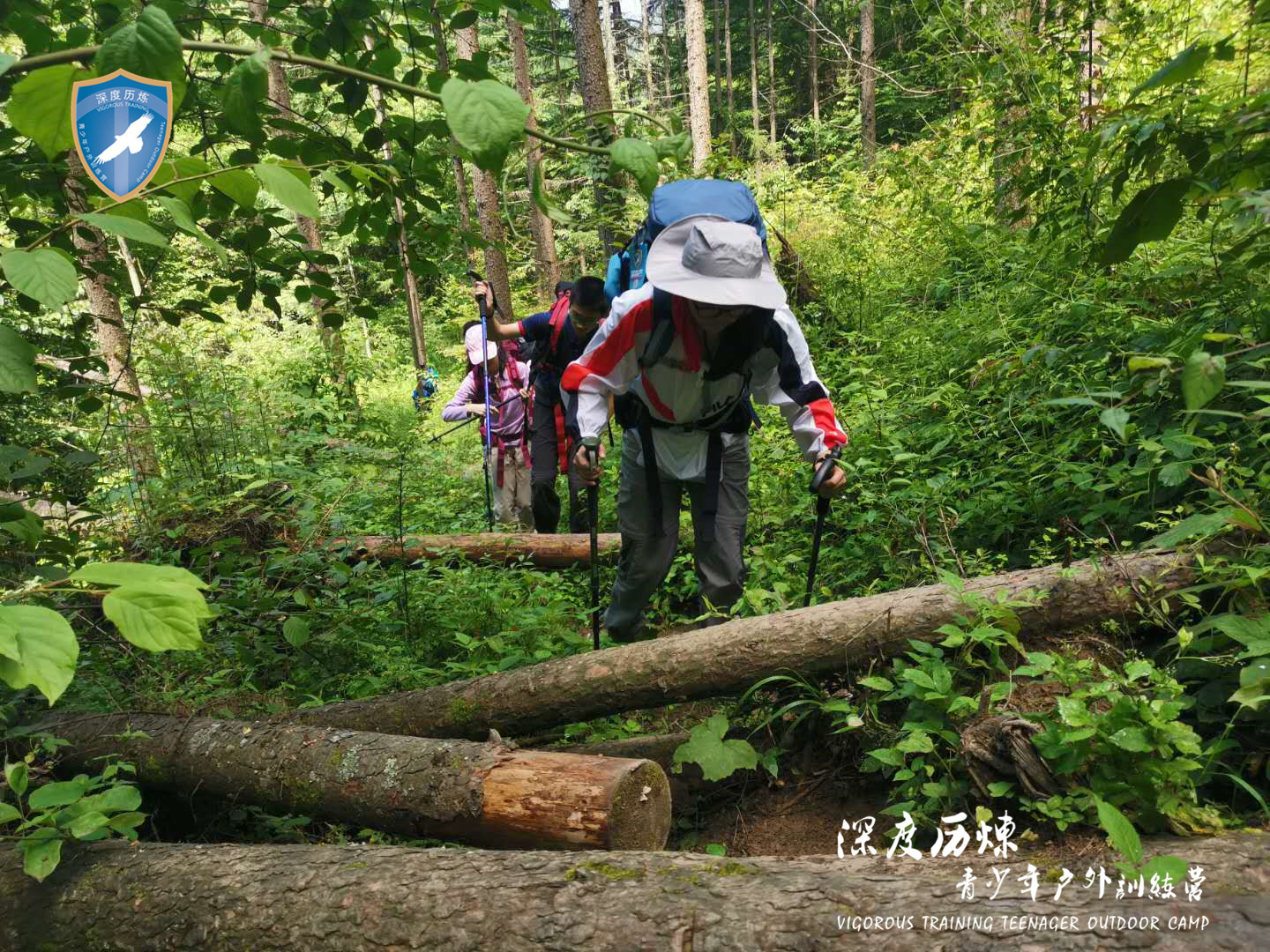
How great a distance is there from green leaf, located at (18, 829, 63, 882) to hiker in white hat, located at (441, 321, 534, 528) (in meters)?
6.45

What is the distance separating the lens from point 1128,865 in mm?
1970

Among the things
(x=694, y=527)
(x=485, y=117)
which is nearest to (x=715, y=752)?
(x=694, y=527)

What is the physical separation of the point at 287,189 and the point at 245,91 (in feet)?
1.82

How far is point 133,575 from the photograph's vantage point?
1.22m

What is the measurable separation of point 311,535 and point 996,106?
626 centimetres

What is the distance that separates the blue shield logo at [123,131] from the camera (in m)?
1.48

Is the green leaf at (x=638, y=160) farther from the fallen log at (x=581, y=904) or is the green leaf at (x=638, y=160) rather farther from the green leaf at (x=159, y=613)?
the fallen log at (x=581, y=904)

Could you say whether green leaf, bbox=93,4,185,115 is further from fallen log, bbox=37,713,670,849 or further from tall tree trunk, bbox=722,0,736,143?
tall tree trunk, bbox=722,0,736,143

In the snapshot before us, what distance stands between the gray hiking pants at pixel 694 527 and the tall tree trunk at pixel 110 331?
259 centimetres

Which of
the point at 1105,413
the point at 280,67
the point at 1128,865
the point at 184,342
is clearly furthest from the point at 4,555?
the point at 280,67

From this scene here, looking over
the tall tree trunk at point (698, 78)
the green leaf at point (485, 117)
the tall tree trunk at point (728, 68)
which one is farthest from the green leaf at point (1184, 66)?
the tall tree trunk at point (728, 68)

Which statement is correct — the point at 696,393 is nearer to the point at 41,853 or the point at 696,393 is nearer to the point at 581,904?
the point at 581,904

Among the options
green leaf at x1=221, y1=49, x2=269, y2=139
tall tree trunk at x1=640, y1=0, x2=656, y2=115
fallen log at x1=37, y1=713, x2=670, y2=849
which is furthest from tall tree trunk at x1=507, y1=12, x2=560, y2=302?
green leaf at x1=221, y1=49, x2=269, y2=139

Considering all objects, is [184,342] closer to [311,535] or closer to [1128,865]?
[311,535]
